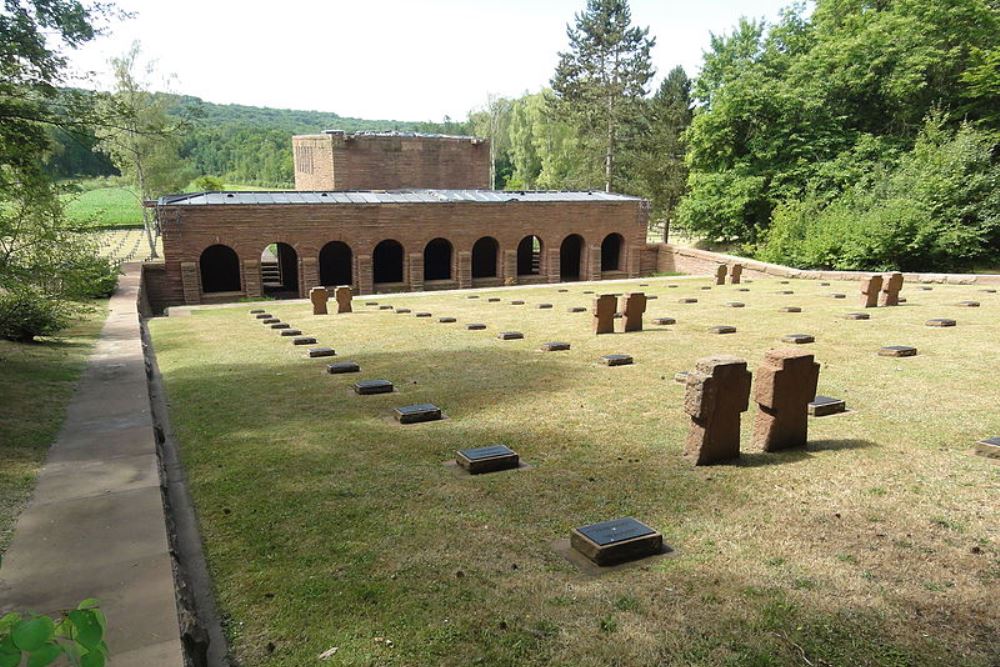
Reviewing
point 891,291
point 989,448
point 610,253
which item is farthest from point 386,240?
point 989,448

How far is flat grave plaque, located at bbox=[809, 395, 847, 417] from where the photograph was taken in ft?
22.9

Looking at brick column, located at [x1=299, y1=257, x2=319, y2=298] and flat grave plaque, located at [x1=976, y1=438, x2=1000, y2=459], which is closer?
flat grave plaque, located at [x1=976, y1=438, x2=1000, y2=459]

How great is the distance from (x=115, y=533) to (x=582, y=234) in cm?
2772

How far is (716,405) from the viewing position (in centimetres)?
556

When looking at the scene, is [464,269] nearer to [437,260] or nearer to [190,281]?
[437,260]

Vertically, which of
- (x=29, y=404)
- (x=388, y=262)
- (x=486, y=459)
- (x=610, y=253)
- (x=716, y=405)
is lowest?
(x=29, y=404)

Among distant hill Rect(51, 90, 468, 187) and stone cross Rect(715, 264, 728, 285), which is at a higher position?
distant hill Rect(51, 90, 468, 187)

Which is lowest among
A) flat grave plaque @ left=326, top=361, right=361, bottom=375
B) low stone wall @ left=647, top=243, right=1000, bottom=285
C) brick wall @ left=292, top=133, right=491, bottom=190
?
flat grave plaque @ left=326, top=361, right=361, bottom=375

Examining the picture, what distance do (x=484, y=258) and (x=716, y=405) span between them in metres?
26.1

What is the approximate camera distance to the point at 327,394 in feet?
28.3

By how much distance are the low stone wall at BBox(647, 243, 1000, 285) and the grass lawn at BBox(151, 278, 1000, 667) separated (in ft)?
43.0

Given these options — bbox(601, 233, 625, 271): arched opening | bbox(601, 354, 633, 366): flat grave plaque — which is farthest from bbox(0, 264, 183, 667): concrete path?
bbox(601, 233, 625, 271): arched opening

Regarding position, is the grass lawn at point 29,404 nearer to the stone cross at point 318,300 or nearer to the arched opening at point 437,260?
the stone cross at point 318,300

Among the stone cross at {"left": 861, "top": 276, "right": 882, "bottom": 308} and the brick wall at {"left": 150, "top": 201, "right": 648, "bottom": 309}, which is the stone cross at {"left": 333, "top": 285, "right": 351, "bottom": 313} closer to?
the brick wall at {"left": 150, "top": 201, "right": 648, "bottom": 309}
